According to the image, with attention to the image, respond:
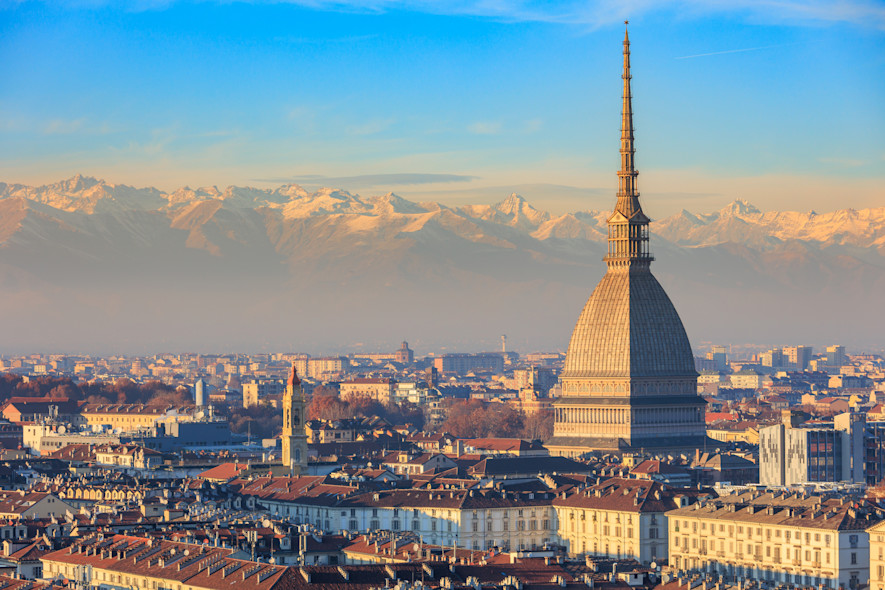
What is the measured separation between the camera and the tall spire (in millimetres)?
189125

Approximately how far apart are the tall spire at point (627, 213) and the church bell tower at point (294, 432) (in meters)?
46.6

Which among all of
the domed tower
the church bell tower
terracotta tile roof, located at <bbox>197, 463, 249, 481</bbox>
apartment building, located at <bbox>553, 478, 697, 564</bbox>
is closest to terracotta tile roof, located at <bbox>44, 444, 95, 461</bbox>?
terracotta tile roof, located at <bbox>197, 463, 249, 481</bbox>

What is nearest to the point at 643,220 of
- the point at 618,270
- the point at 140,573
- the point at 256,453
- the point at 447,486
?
the point at 618,270

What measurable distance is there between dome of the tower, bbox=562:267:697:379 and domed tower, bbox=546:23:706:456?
75 mm

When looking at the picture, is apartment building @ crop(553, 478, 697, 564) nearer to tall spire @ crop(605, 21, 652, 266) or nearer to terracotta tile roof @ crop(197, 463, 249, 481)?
terracotta tile roof @ crop(197, 463, 249, 481)

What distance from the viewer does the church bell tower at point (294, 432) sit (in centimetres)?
14600

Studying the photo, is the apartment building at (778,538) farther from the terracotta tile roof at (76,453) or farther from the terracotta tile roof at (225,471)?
the terracotta tile roof at (76,453)

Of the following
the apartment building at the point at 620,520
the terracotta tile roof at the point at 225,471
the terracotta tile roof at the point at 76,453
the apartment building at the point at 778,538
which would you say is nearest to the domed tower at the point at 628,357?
the terracotta tile roof at the point at 76,453

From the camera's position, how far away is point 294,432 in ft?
482

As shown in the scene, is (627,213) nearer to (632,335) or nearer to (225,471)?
(632,335)

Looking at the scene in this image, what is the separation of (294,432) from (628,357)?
46.8 m

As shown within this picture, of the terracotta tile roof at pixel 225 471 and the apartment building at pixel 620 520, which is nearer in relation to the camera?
the apartment building at pixel 620 520

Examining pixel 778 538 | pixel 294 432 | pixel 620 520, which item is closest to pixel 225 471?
pixel 294 432

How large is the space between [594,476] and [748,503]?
30697 millimetres
